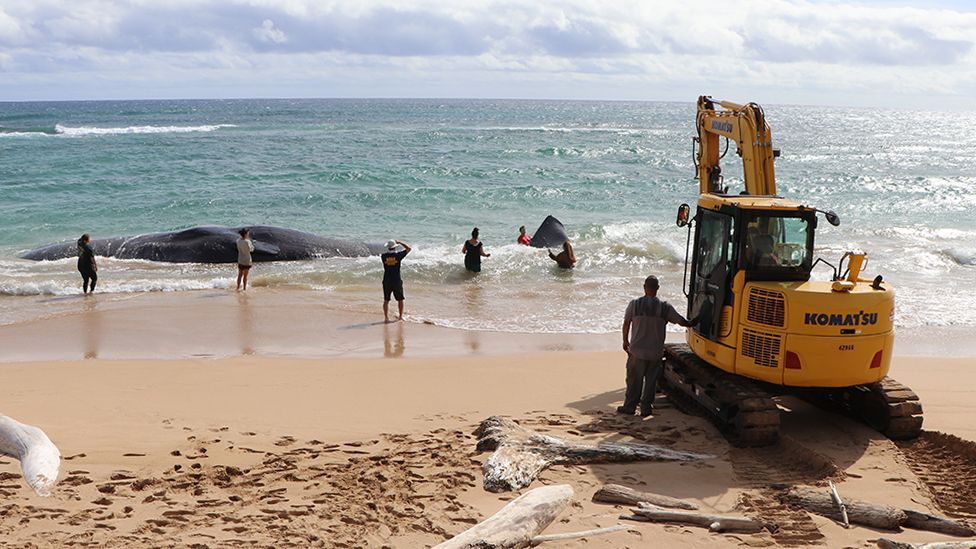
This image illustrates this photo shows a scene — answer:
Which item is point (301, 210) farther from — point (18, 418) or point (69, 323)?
point (18, 418)

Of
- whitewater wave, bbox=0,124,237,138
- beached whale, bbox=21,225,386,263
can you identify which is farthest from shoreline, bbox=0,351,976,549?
whitewater wave, bbox=0,124,237,138

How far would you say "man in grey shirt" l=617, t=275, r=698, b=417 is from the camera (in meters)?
9.20

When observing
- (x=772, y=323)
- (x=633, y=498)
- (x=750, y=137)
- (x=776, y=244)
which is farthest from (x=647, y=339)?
(x=633, y=498)

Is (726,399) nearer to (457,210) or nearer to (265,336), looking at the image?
(265,336)

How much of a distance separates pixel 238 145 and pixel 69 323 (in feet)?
135

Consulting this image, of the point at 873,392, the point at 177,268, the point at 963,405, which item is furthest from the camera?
the point at 177,268

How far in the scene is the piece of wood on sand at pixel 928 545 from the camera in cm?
615

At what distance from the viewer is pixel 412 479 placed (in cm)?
732

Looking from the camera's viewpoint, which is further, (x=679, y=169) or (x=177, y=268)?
(x=679, y=169)

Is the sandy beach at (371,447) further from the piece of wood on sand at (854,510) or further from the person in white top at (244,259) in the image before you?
the person in white top at (244,259)

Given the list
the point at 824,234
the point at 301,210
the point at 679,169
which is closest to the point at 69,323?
the point at 301,210

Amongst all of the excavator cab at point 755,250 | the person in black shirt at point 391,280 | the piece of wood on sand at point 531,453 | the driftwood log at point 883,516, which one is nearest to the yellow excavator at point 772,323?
the excavator cab at point 755,250

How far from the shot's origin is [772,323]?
26.9 feet

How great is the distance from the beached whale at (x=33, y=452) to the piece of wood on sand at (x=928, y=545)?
596 cm
